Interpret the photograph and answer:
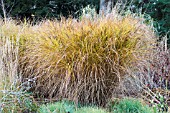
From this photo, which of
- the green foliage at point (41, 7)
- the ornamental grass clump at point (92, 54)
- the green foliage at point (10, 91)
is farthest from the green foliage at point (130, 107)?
the green foliage at point (41, 7)

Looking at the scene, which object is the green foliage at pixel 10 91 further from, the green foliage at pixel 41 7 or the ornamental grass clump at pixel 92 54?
the green foliage at pixel 41 7

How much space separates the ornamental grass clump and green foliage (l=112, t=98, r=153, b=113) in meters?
0.24

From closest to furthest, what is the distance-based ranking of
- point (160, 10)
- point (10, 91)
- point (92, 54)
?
point (10, 91) < point (92, 54) < point (160, 10)

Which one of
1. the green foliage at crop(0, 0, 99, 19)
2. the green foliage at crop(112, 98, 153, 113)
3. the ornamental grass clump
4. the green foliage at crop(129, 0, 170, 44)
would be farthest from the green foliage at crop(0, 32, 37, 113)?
the green foliage at crop(0, 0, 99, 19)

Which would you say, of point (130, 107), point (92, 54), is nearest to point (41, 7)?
point (92, 54)

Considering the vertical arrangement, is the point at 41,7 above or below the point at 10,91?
above

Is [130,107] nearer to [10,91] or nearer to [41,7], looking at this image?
[10,91]

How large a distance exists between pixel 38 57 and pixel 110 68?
34.6 inches

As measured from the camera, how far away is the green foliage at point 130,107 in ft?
7.88

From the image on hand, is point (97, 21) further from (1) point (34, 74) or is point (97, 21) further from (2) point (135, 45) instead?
(1) point (34, 74)

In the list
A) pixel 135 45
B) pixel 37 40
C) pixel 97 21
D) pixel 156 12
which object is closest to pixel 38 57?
pixel 37 40

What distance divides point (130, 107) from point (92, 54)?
68 cm

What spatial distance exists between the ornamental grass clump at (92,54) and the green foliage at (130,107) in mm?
236

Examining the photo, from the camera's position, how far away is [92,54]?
2.68 meters
